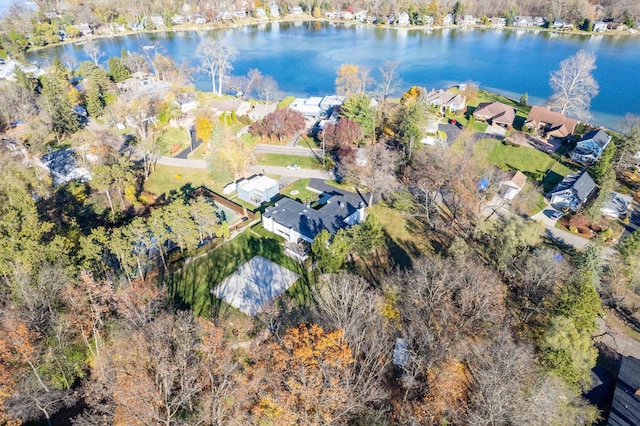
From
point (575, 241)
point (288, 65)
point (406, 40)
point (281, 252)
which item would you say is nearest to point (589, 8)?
point (406, 40)

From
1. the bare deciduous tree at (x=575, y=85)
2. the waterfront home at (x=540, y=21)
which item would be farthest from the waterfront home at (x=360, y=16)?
the bare deciduous tree at (x=575, y=85)

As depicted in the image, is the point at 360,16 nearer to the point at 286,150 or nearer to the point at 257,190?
the point at 286,150

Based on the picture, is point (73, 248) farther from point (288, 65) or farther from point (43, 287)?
point (288, 65)

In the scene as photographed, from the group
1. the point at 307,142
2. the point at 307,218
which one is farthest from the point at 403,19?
the point at 307,218

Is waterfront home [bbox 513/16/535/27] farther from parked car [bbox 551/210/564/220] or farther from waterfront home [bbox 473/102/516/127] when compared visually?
parked car [bbox 551/210/564/220]

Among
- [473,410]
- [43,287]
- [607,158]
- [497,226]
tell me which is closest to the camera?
[473,410]

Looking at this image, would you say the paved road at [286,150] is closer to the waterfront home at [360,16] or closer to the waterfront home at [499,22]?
the waterfront home at [360,16]
